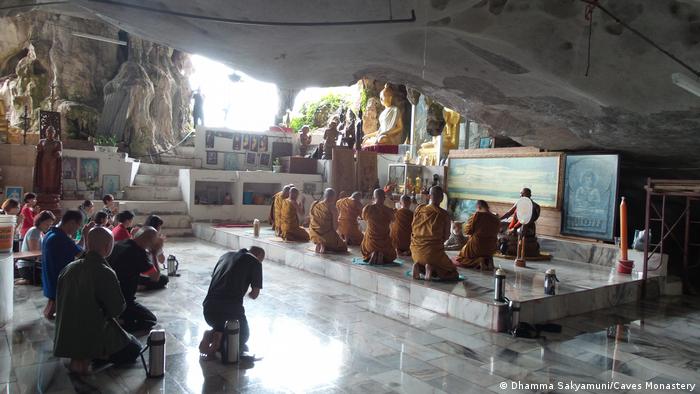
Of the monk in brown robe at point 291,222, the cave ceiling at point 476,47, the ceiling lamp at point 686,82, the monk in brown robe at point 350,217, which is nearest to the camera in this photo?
the cave ceiling at point 476,47

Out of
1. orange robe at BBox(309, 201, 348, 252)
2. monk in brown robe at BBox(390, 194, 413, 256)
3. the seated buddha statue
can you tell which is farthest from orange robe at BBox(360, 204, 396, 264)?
the seated buddha statue

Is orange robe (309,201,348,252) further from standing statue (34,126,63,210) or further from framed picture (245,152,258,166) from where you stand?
framed picture (245,152,258,166)

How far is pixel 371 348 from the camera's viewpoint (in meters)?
5.25

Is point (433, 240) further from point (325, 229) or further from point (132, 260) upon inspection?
point (132, 260)

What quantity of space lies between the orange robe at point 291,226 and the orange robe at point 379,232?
2.73m

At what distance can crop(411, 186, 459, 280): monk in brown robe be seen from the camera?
7422mm

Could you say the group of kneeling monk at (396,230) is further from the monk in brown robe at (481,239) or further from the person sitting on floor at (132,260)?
the person sitting on floor at (132,260)

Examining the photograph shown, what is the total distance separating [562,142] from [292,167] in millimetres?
8884

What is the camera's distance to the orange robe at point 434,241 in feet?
24.3

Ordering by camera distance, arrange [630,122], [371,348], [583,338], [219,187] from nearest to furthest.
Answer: [371,348]
[583,338]
[630,122]
[219,187]

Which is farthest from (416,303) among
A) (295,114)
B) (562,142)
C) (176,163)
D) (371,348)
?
(295,114)

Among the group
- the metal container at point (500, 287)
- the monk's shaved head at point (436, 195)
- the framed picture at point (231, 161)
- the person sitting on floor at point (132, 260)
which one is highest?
the framed picture at point (231, 161)

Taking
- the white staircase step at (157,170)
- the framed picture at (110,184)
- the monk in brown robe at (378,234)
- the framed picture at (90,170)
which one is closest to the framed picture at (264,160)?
the white staircase step at (157,170)

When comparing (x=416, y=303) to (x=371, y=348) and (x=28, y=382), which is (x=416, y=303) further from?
(x=28, y=382)
